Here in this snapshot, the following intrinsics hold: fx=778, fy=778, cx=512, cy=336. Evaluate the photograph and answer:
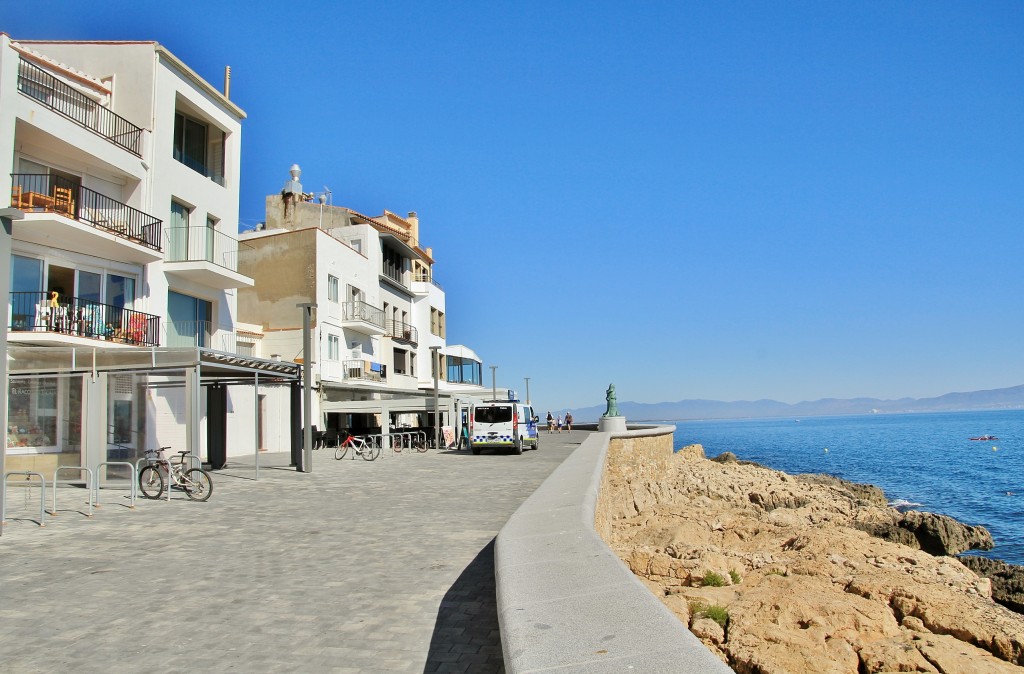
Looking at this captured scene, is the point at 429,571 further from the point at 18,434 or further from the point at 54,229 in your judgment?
the point at 54,229

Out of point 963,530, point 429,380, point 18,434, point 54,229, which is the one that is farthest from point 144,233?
point 429,380

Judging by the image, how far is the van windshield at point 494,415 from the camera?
1104 inches

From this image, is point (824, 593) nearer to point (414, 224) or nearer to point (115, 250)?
point (115, 250)

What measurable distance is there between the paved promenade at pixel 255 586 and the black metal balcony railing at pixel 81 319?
685 centimetres

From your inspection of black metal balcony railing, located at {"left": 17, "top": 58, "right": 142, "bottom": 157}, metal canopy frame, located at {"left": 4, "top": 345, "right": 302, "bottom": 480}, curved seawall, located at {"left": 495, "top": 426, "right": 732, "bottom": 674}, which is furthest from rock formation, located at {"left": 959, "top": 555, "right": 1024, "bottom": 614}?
black metal balcony railing, located at {"left": 17, "top": 58, "right": 142, "bottom": 157}

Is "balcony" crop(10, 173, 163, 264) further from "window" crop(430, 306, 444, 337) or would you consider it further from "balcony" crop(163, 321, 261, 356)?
"window" crop(430, 306, 444, 337)

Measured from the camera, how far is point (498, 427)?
90.9 ft

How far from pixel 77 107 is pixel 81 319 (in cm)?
589

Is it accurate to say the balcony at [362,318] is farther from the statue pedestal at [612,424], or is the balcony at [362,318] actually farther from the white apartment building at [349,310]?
the statue pedestal at [612,424]

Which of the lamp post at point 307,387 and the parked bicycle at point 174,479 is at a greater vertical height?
the lamp post at point 307,387

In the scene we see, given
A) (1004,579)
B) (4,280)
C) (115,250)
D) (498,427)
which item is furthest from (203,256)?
(1004,579)

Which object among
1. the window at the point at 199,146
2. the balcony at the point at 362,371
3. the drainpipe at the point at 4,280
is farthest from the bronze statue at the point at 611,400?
the drainpipe at the point at 4,280

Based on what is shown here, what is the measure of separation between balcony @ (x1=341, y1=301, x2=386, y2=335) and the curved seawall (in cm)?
3116

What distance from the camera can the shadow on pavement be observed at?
4734 millimetres
